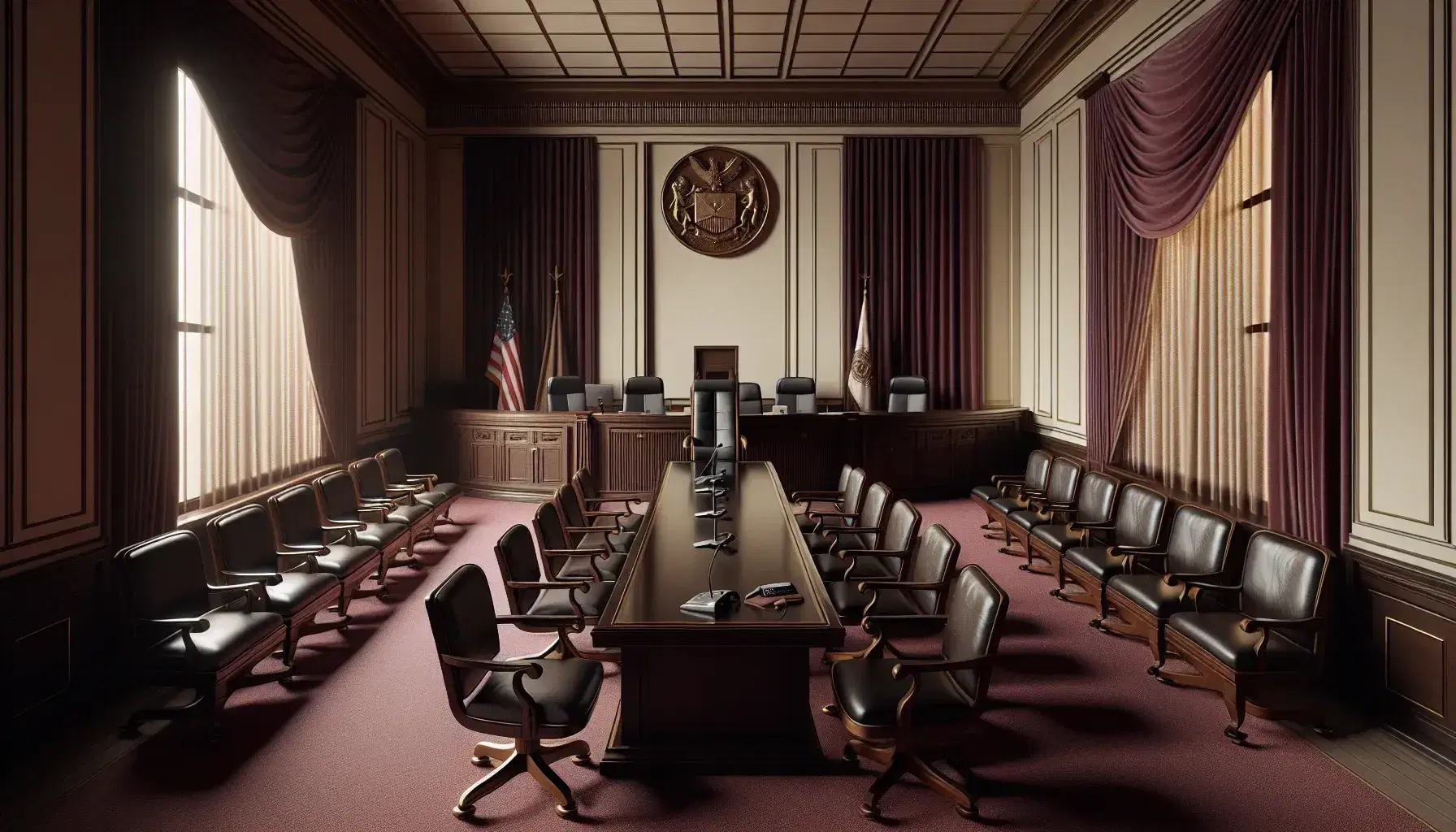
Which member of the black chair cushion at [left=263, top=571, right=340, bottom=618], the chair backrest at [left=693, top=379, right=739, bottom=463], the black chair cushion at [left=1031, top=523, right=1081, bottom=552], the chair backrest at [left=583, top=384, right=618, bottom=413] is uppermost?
the chair backrest at [left=583, top=384, right=618, bottom=413]

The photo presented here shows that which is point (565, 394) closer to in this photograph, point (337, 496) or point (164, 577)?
point (337, 496)

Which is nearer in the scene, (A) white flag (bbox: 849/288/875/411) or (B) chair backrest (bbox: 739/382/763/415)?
(B) chair backrest (bbox: 739/382/763/415)

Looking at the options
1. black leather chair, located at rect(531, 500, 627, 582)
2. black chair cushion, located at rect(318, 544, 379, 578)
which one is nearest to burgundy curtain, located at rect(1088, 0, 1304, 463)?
black leather chair, located at rect(531, 500, 627, 582)

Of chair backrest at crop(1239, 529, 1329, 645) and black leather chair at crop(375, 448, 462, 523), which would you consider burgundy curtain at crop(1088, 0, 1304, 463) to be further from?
black leather chair at crop(375, 448, 462, 523)

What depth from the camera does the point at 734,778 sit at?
3.01 meters

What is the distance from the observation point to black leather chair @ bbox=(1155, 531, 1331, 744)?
3.38 m

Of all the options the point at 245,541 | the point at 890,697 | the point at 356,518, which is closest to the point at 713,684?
the point at 890,697

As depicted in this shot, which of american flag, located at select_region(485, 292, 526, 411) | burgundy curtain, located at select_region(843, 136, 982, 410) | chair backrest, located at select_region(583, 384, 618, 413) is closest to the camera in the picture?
american flag, located at select_region(485, 292, 526, 411)

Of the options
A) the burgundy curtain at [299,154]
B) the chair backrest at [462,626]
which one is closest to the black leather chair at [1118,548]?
the chair backrest at [462,626]

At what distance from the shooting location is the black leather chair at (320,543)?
4.71m

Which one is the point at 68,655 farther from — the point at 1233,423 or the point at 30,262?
the point at 1233,423

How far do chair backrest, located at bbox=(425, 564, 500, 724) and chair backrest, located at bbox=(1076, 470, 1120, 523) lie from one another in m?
3.94

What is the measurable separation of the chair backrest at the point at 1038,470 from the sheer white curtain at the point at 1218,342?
0.72m

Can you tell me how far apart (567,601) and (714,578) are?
901 mm
